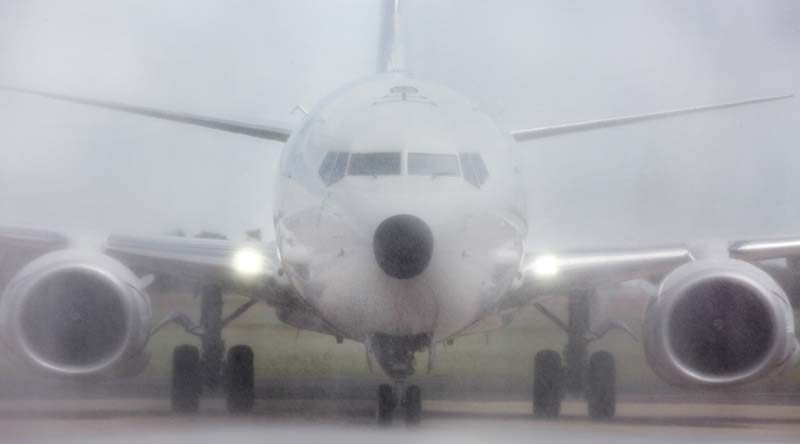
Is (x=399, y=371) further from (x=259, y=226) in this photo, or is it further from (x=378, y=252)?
(x=259, y=226)

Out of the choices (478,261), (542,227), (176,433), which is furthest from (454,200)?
(542,227)

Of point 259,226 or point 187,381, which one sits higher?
point 259,226

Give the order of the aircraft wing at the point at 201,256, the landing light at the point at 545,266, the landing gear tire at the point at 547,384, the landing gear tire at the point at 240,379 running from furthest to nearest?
the landing gear tire at the point at 240,379 < the landing gear tire at the point at 547,384 < the aircraft wing at the point at 201,256 < the landing light at the point at 545,266

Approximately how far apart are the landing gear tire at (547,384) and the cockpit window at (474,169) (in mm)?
4488

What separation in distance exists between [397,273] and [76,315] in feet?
15.5

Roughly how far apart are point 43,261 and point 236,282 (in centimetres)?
205

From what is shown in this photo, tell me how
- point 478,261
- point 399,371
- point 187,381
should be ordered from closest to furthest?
point 478,261
point 399,371
point 187,381

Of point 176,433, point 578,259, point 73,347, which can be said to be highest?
point 578,259

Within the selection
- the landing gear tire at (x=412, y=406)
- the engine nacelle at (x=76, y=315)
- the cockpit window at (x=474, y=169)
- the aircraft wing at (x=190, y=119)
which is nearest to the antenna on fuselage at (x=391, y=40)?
the aircraft wing at (x=190, y=119)

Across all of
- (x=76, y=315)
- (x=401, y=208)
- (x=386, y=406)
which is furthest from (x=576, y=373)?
(x=401, y=208)

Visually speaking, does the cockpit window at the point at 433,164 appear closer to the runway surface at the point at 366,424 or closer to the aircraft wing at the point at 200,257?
the runway surface at the point at 366,424

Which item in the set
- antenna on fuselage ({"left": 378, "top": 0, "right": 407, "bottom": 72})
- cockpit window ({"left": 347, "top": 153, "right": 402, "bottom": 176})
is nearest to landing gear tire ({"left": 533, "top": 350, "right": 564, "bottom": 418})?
antenna on fuselage ({"left": 378, "top": 0, "right": 407, "bottom": 72})

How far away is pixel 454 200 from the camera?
40.6 feet

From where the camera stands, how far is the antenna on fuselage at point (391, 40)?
747 inches
